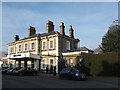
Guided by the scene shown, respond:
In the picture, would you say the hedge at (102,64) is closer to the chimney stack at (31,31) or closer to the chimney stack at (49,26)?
the chimney stack at (49,26)

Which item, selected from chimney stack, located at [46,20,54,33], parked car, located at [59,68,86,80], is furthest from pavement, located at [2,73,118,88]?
chimney stack, located at [46,20,54,33]

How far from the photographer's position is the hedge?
18925 millimetres

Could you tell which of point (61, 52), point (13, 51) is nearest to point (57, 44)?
point (61, 52)

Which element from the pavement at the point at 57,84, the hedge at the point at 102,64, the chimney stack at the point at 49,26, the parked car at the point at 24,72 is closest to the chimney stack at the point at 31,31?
the chimney stack at the point at 49,26

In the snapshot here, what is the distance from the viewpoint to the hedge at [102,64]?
1892 centimetres

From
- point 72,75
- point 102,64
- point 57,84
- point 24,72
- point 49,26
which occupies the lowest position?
point 24,72

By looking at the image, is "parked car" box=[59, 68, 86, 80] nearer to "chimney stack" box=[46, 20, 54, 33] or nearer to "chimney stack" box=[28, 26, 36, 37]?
"chimney stack" box=[46, 20, 54, 33]

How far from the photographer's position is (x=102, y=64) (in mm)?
20234

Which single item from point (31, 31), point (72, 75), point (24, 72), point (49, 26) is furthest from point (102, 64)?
point (31, 31)

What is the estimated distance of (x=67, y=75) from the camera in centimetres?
1731

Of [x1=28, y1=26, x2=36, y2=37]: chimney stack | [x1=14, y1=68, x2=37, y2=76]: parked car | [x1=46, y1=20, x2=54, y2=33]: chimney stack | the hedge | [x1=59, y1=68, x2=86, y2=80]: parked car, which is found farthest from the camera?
[x1=28, y1=26, x2=36, y2=37]: chimney stack

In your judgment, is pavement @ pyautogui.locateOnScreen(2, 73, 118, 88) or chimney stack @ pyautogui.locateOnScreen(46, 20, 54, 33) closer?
pavement @ pyautogui.locateOnScreen(2, 73, 118, 88)

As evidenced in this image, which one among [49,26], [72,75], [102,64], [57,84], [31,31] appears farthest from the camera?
[31,31]

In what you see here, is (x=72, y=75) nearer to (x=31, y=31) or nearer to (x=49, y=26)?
(x=49, y=26)
